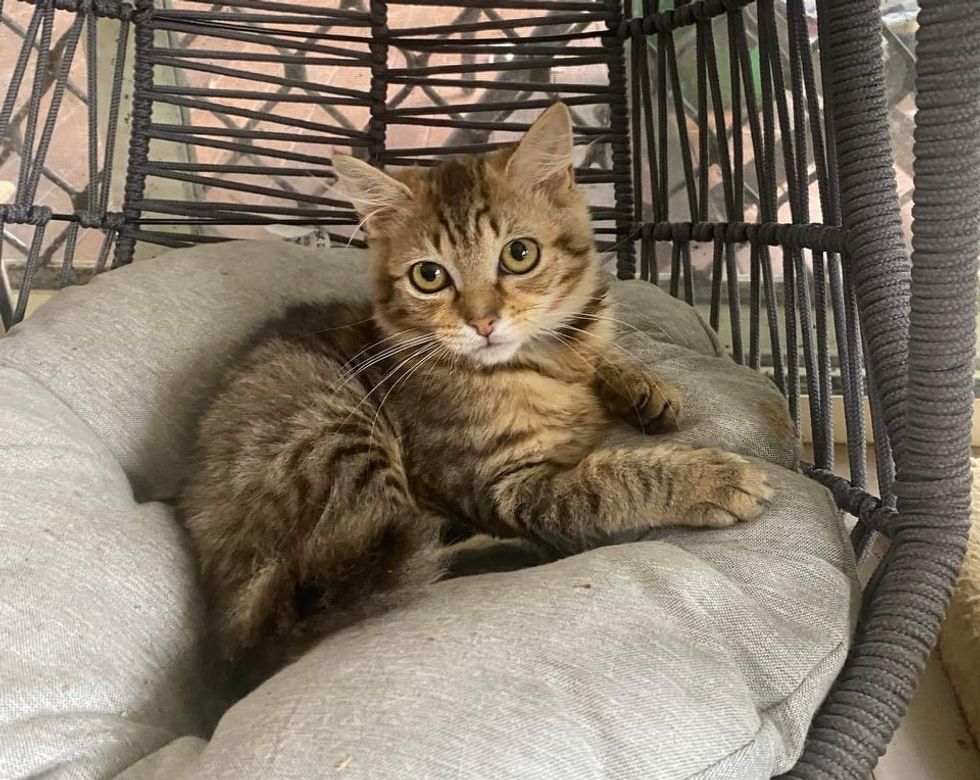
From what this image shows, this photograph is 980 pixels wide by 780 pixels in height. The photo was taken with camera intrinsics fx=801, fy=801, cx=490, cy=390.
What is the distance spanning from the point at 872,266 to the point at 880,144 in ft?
0.45

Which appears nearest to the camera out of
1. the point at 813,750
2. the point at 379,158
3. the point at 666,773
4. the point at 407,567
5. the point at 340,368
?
the point at 666,773

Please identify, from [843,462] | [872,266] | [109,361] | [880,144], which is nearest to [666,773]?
[872,266]

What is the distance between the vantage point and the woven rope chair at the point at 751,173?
2.47 ft

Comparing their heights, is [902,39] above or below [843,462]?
above

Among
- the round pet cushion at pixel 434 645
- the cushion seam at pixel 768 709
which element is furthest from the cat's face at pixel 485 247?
the cushion seam at pixel 768 709

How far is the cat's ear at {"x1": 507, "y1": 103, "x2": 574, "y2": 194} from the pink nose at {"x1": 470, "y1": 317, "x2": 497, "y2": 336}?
0.25 meters

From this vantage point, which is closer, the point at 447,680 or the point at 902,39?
the point at 447,680

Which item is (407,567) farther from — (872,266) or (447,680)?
(872,266)

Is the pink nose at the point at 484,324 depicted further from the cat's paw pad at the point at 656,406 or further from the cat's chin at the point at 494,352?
the cat's paw pad at the point at 656,406

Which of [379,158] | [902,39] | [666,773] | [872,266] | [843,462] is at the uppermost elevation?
[902,39]

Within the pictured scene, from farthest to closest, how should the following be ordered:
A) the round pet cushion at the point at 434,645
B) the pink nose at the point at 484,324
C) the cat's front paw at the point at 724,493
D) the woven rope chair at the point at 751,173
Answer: the pink nose at the point at 484,324, the cat's front paw at the point at 724,493, the woven rope chair at the point at 751,173, the round pet cushion at the point at 434,645

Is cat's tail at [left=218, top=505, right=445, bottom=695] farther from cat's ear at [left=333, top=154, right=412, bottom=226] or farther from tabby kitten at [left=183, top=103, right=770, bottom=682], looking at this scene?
cat's ear at [left=333, top=154, right=412, bottom=226]

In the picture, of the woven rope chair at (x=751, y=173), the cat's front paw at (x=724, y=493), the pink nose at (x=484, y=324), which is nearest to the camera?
the woven rope chair at (x=751, y=173)

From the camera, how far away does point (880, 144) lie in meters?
0.91
